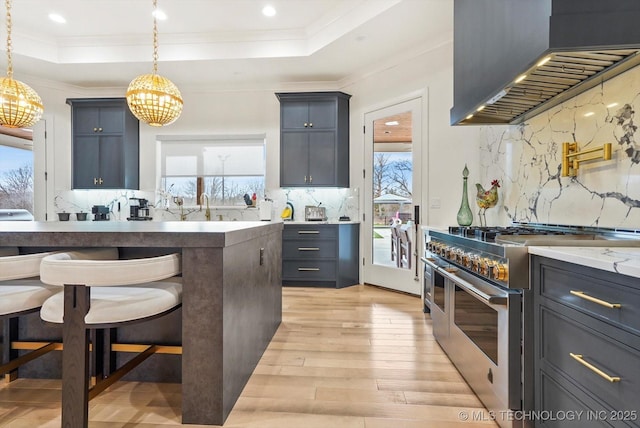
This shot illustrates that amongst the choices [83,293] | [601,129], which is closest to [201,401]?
[83,293]

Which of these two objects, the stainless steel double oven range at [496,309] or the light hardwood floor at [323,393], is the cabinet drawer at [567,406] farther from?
the light hardwood floor at [323,393]

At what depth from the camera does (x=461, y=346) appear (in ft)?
6.80

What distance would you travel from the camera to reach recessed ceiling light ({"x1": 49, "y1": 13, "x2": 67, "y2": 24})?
3.98 m

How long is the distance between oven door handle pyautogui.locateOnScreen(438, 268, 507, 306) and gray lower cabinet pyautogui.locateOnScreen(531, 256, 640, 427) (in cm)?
14

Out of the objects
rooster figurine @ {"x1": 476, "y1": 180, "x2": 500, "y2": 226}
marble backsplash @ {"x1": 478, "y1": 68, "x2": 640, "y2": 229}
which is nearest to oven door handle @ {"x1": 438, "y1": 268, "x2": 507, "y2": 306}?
marble backsplash @ {"x1": 478, "y1": 68, "x2": 640, "y2": 229}

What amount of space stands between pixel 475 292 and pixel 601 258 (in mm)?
729

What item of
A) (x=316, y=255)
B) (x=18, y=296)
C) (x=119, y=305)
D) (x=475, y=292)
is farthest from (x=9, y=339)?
(x=316, y=255)

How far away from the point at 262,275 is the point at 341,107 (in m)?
3.25

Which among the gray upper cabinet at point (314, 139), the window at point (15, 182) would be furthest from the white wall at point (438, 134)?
the window at point (15, 182)

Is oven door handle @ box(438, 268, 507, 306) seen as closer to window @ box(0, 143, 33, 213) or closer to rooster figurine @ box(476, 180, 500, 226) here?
rooster figurine @ box(476, 180, 500, 226)

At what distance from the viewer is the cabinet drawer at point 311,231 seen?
15.1ft

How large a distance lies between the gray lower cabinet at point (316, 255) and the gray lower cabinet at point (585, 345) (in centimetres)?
327

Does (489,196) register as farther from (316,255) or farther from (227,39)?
(227,39)

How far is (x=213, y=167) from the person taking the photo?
5.46m
